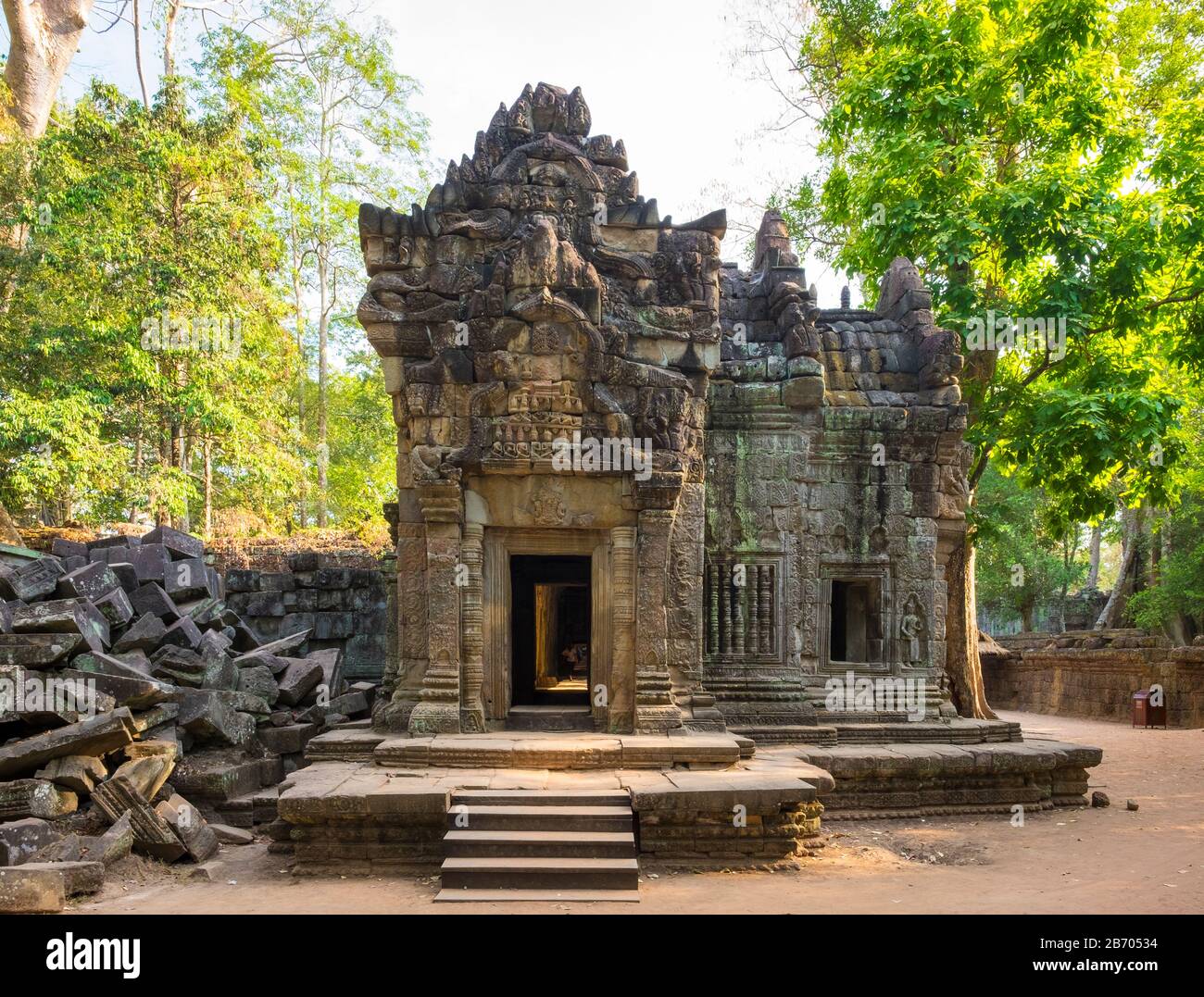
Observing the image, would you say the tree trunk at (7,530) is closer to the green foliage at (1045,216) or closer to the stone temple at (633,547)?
the stone temple at (633,547)

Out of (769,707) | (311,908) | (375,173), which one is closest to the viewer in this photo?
(311,908)

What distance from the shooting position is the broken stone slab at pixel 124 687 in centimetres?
748

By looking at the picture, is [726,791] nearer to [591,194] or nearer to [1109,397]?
[591,194]

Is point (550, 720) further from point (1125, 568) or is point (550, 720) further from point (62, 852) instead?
point (1125, 568)

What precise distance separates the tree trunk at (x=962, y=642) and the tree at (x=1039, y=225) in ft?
0.08

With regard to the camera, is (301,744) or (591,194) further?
(301,744)

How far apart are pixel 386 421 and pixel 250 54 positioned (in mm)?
9227

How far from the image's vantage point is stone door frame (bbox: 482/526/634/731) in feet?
25.4

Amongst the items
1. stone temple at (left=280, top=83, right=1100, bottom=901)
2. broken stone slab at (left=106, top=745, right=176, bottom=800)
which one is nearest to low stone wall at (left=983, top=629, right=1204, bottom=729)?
stone temple at (left=280, top=83, right=1100, bottom=901)

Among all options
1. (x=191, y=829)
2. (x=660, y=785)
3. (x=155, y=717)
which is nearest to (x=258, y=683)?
(x=155, y=717)

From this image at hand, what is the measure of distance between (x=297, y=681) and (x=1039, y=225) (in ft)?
31.9

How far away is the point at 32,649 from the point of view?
749 centimetres

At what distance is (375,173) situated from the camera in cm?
2333

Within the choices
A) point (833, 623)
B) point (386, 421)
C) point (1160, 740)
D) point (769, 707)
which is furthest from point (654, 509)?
point (386, 421)
